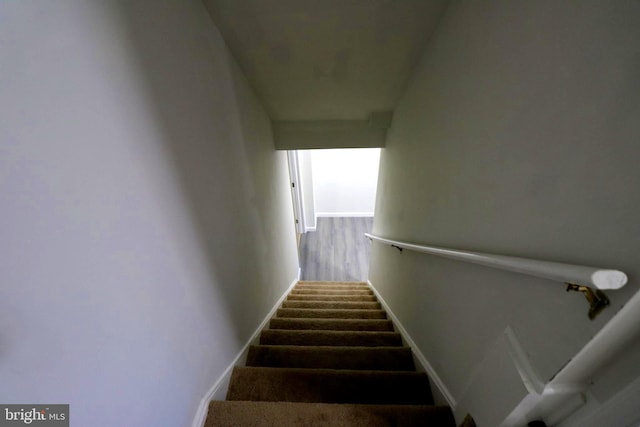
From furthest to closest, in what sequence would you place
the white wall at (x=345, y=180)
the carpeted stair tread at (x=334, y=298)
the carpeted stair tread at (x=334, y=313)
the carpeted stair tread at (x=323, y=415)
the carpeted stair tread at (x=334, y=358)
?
the white wall at (x=345, y=180)
the carpeted stair tread at (x=334, y=298)
the carpeted stair tread at (x=334, y=313)
the carpeted stair tread at (x=334, y=358)
the carpeted stair tread at (x=323, y=415)

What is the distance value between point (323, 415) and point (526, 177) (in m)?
1.10

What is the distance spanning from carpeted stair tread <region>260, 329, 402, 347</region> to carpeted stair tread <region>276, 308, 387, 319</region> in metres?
0.49

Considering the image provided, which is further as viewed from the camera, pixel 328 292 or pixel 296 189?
pixel 296 189

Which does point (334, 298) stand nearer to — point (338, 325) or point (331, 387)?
point (338, 325)

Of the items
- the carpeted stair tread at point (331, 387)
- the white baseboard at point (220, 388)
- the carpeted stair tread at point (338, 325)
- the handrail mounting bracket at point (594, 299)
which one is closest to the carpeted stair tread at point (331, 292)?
the carpeted stair tread at point (338, 325)

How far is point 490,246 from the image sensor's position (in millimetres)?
718

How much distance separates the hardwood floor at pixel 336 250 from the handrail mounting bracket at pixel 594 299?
4037 millimetres

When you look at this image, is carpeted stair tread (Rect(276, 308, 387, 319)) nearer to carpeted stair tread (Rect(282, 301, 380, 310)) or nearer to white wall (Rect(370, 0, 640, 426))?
carpeted stair tread (Rect(282, 301, 380, 310))

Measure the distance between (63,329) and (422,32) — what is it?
6.05 feet

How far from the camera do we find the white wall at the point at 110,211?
0.38 metres

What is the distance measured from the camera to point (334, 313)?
2230mm

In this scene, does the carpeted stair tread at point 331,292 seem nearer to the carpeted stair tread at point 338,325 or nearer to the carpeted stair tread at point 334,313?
the carpeted stair tread at point 334,313

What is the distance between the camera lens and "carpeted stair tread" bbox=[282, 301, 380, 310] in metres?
2.47

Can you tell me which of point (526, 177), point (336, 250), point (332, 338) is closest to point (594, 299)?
point (526, 177)
